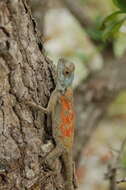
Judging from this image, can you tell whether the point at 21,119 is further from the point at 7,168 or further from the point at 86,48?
the point at 86,48

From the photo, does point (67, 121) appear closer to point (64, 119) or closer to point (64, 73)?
point (64, 119)

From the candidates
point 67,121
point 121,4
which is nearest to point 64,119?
point 67,121

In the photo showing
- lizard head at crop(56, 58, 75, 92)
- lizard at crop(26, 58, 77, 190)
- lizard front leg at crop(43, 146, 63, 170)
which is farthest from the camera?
lizard head at crop(56, 58, 75, 92)

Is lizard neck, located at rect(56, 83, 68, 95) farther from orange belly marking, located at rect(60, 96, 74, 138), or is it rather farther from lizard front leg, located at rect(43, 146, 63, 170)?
lizard front leg, located at rect(43, 146, 63, 170)

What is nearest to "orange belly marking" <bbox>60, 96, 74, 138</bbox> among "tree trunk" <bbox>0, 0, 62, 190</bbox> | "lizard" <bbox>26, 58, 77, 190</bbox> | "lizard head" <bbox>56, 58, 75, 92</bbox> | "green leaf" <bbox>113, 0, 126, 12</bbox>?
"lizard" <bbox>26, 58, 77, 190</bbox>

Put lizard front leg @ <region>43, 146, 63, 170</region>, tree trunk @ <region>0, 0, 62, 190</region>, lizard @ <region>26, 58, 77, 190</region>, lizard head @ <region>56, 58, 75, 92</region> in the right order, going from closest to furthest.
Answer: tree trunk @ <region>0, 0, 62, 190</region>
lizard front leg @ <region>43, 146, 63, 170</region>
lizard @ <region>26, 58, 77, 190</region>
lizard head @ <region>56, 58, 75, 92</region>

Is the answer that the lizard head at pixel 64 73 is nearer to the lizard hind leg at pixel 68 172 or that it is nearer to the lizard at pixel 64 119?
the lizard at pixel 64 119
